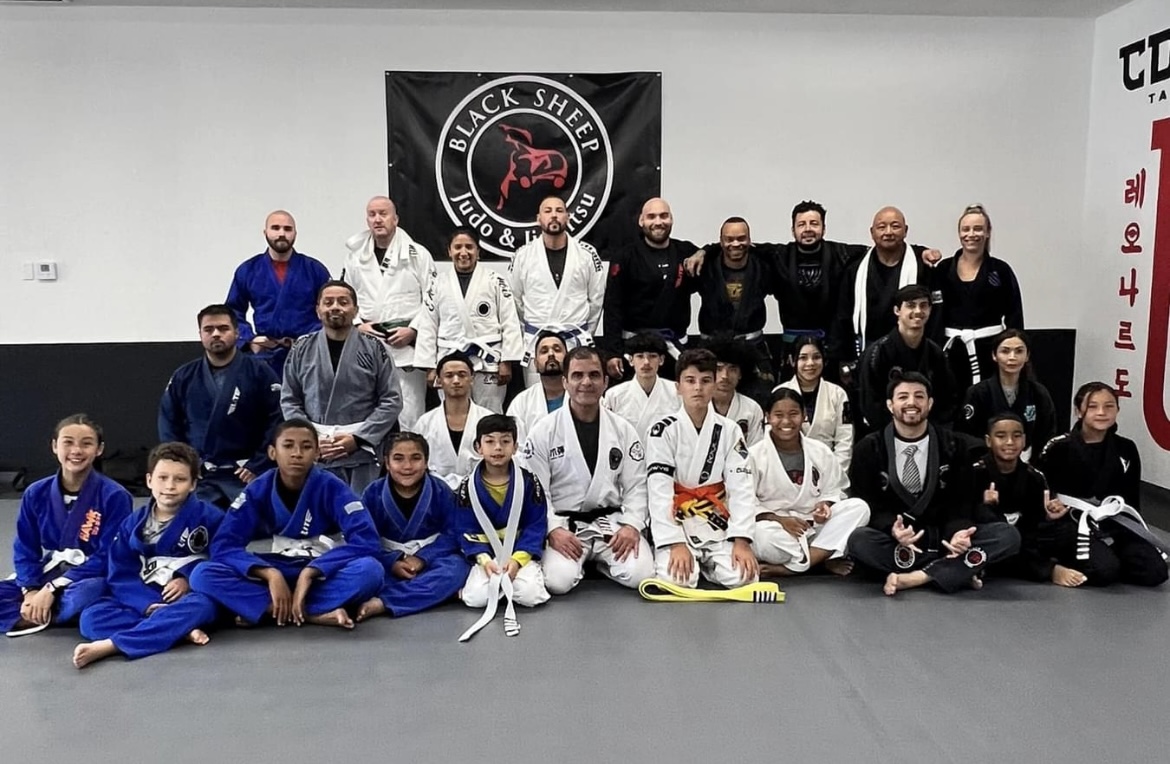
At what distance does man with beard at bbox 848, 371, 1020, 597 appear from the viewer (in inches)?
130

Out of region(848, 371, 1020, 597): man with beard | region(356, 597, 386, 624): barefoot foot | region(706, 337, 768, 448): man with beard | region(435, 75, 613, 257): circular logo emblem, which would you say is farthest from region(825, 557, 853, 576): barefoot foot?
region(435, 75, 613, 257): circular logo emblem

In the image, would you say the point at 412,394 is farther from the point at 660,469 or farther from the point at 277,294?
the point at 660,469

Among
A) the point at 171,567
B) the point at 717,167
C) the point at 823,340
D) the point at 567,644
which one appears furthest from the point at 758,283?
the point at 171,567

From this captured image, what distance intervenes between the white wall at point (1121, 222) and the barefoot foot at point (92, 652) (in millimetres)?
4863

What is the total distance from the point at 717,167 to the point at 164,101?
3197 mm

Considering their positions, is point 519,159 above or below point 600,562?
above

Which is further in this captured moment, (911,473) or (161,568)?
(911,473)

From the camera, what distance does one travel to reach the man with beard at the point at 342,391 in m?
3.75

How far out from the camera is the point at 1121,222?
5.03m

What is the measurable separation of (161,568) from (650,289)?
2578 millimetres

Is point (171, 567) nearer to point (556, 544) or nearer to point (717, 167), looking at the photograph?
point (556, 544)

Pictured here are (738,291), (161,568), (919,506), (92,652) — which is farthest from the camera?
(738,291)

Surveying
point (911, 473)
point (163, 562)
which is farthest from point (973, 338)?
point (163, 562)

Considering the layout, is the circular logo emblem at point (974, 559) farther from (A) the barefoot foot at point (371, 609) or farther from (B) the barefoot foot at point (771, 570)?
(A) the barefoot foot at point (371, 609)
